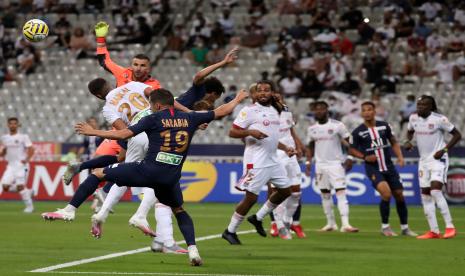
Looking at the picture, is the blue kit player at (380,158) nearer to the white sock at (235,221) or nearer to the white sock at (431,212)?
the white sock at (431,212)

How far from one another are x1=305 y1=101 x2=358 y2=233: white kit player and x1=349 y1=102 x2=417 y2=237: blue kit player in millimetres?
713

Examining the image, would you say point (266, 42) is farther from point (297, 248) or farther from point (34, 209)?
point (297, 248)

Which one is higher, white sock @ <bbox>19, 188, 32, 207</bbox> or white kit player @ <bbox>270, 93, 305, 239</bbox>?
white kit player @ <bbox>270, 93, 305, 239</bbox>

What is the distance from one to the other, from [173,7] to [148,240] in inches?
824

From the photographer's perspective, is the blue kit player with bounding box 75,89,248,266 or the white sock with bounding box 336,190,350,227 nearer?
the blue kit player with bounding box 75,89,248,266

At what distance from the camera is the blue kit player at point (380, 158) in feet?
58.9

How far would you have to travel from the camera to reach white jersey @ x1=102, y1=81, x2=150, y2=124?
45.9ft

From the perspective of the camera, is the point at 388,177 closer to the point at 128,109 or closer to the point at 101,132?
the point at 128,109

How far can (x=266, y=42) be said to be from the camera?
112 ft

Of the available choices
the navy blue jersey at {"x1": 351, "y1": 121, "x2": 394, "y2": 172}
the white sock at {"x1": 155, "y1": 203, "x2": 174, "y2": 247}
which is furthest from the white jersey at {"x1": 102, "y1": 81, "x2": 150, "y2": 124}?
the navy blue jersey at {"x1": 351, "y1": 121, "x2": 394, "y2": 172}

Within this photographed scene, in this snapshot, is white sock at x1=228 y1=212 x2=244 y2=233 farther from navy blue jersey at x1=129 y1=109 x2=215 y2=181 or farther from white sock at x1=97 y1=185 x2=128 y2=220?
navy blue jersey at x1=129 y1=109 x2=215 y2=181

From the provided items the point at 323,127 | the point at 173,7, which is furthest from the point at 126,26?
the point at 323,127

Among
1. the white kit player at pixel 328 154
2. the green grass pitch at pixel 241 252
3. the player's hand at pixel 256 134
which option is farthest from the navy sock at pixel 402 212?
the player's hand at pixel 256 134

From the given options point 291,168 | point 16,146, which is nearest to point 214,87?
point 291,168
